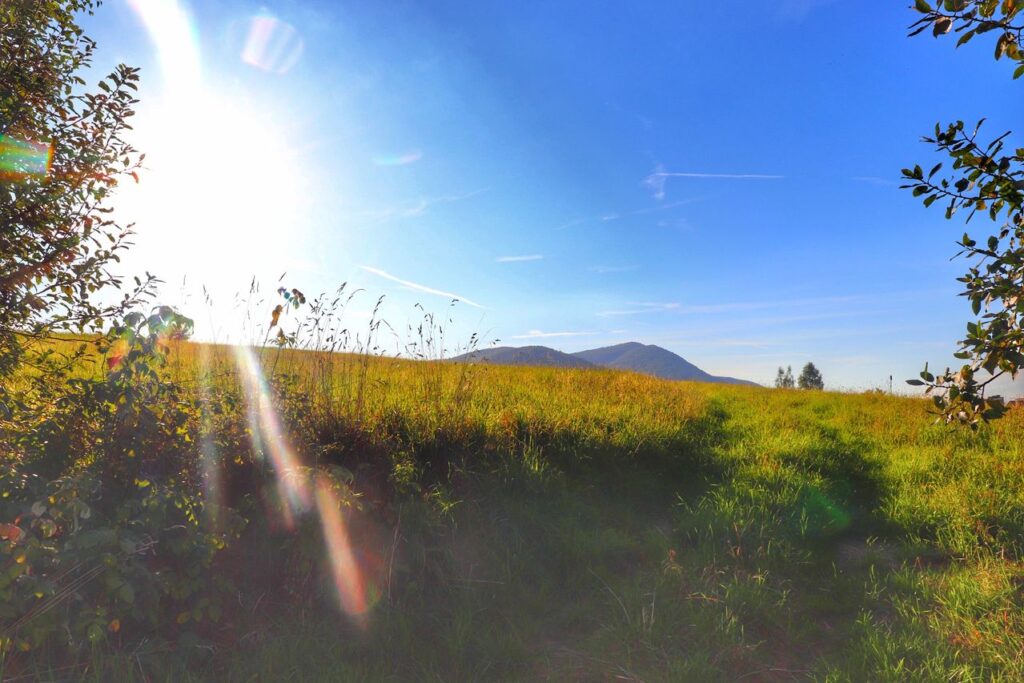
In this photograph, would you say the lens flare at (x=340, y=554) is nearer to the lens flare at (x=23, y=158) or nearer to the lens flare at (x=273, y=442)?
the lens flare at (x=273, y=442)

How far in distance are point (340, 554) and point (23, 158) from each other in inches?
126

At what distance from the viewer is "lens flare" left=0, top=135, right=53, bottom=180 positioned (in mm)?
3371

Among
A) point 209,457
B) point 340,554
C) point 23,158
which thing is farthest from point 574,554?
point 23,158

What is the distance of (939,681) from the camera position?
306cm

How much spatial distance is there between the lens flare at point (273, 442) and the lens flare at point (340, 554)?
0.11m

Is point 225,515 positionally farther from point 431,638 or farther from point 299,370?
point 299,370

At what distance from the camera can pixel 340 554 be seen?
12.1 feet

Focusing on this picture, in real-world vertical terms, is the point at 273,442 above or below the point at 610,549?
above

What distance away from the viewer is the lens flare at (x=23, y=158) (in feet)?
11.1

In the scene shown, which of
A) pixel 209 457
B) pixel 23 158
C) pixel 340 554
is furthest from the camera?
pixel 209 457

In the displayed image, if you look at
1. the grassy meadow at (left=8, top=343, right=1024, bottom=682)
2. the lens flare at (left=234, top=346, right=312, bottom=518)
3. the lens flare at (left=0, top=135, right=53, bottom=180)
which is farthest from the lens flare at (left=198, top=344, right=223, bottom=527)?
the lens flare at (left=0, top=135, right=53, bottom=180)

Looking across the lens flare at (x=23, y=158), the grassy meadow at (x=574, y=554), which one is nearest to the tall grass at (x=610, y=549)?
the grassy meadow at (x=574, y=554)

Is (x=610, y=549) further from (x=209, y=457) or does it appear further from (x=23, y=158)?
(x=23, y=158)

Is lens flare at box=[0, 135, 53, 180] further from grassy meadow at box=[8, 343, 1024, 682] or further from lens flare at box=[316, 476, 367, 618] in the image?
lens flare at box=[316, 476, 367, 618]
